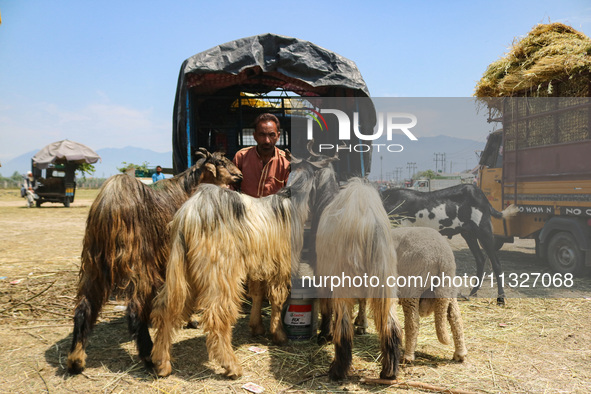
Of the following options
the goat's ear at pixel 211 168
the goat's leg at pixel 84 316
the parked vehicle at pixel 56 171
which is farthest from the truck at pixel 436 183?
the parked vehicle at pixel 56 171

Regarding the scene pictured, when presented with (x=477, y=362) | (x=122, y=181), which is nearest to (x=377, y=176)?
(x=477, y=362)

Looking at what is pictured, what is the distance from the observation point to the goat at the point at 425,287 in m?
3.25

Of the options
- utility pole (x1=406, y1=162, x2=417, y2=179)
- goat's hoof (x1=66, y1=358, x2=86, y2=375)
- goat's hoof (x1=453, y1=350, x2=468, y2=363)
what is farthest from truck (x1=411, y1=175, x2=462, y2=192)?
goat's hoof (x1=66, y1=358, x2=86, y2=375)

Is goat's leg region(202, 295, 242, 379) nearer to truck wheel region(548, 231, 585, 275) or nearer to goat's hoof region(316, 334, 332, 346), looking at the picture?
goat's hoof region(316, 334, 332, 346)

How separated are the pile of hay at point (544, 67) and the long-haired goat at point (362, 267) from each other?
4582 mm

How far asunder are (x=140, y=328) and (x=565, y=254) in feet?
21.2

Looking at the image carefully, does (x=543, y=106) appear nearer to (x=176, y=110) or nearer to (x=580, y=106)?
(x=580, y=106)

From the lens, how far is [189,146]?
5543 millimetres

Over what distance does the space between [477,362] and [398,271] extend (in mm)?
1061

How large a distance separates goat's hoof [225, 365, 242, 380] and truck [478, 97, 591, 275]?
218 inches

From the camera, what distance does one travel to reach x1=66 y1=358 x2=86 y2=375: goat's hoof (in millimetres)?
3082

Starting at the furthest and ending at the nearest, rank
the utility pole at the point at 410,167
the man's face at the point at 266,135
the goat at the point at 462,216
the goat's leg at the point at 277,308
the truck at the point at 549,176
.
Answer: the truck at the point at 549,176, the goat at the point at 462,216, the man's face at the point at 266,135, the utility pole at the point at 410,167, the goat's leg at the point at 277,308

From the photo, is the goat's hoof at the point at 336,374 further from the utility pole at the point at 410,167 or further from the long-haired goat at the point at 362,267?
the utility pole at the point at 410,167

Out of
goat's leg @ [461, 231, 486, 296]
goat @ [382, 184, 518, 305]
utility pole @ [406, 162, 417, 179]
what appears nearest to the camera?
utility pole @ [406, 162, 417, 179]
